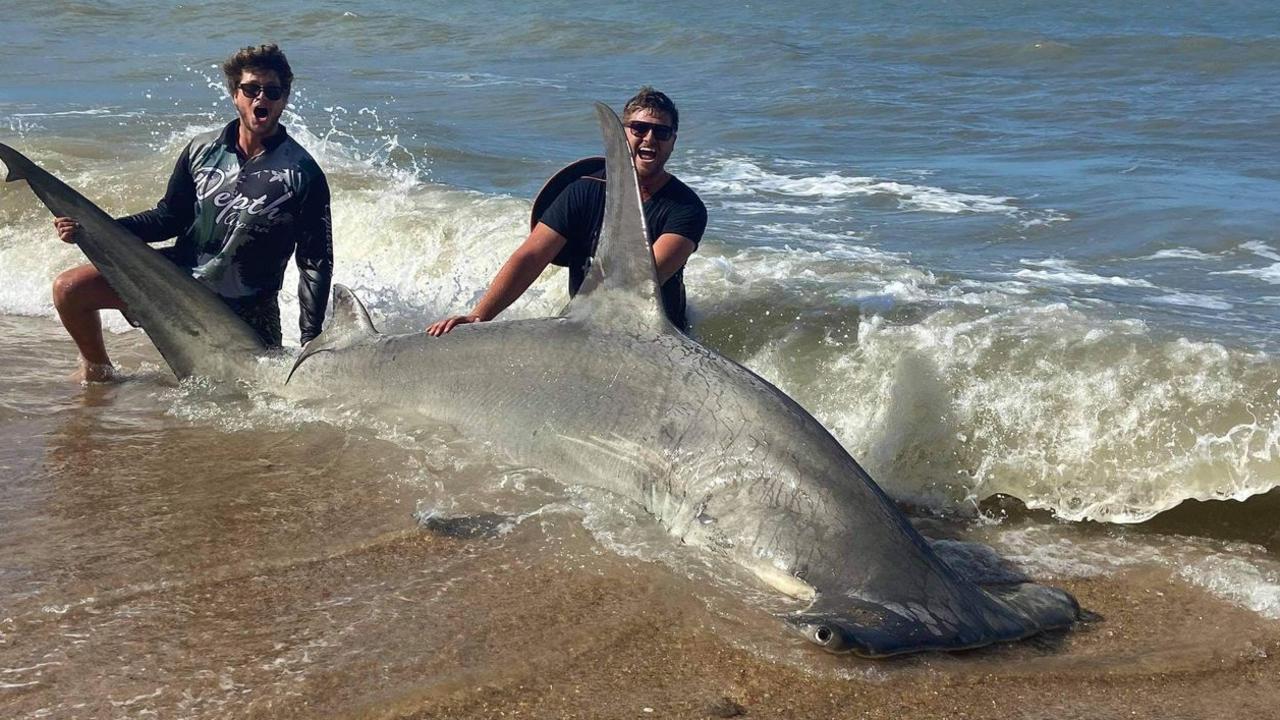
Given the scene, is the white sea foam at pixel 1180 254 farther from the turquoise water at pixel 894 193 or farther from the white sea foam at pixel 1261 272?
the white sea foam at pixel 1261 272

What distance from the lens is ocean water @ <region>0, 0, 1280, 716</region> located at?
4715 mm

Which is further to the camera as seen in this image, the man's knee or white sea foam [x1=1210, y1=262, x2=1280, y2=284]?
white sea foam [x1=1210, y1=262, x2=1280, y2=284]

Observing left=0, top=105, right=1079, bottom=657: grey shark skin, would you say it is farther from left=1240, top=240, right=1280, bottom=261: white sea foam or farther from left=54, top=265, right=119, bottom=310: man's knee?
left=1240, top=240, right=1280, bottom=261: white sea foam

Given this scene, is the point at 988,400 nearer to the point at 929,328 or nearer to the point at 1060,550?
the point at 929,328

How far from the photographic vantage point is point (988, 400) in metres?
5.93

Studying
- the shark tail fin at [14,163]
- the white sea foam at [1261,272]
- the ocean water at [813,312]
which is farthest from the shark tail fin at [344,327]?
the white sea foam at [1261,272]

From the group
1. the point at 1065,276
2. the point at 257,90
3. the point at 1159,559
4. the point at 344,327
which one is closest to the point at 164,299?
the point at 344,327

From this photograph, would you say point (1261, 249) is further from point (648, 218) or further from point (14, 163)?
point (14, 163)

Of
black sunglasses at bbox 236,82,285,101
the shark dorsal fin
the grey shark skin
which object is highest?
black sunglasses at bbox 236,82,285,101

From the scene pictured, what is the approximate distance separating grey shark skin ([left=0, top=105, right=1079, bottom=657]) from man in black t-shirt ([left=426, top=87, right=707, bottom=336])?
1.30ft

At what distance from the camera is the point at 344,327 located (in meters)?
5.86

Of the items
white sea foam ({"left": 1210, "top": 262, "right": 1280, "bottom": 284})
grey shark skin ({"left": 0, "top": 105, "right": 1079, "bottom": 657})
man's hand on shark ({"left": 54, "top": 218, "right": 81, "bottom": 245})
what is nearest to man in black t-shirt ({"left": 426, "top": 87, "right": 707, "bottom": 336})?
grey shark skin ({"left": 0, "top": 105, "right": 1079, "bottom": 657})

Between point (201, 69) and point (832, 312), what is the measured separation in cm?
1710

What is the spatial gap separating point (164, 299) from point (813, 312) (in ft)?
10.4
